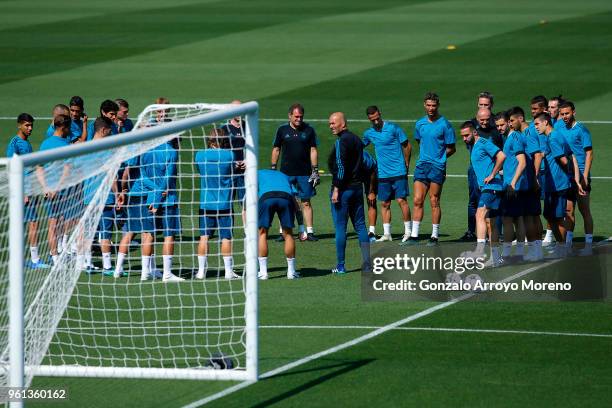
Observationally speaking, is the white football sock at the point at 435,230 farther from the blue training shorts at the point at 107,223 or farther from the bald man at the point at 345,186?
the blue training shorts at the point at 107,223

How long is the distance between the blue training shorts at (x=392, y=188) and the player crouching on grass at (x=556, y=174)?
2.70 metres

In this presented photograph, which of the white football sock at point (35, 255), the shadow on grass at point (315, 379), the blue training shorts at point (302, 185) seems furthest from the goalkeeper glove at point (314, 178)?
the shadow on grass at point (315, 379)

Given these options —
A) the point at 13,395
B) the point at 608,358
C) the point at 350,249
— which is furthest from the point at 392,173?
the point at 13,395

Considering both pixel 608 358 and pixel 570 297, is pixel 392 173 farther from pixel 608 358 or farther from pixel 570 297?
pixel 608 358

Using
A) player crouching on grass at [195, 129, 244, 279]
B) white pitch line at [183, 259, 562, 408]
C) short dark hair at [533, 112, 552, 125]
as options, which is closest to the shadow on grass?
white pitch line at [183, 259, 562, 408]

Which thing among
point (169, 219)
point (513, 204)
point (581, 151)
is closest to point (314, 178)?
point (169, 219)

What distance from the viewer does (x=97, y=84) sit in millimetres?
36125

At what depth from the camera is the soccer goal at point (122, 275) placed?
11711 millimetres

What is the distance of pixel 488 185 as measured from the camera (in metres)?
18.5

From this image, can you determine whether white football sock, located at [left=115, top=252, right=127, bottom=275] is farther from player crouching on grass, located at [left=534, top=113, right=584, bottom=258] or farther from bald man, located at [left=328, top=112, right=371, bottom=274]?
player crouching on grass, located at [left=534, top=113, right=584, bottom=258]

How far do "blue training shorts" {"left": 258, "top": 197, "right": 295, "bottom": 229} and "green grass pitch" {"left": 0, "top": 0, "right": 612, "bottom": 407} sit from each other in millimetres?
929

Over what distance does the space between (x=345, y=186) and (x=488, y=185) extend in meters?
2.08

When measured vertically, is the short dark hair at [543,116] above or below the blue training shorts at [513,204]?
above

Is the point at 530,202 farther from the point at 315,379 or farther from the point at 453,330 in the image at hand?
the point at 315,379
